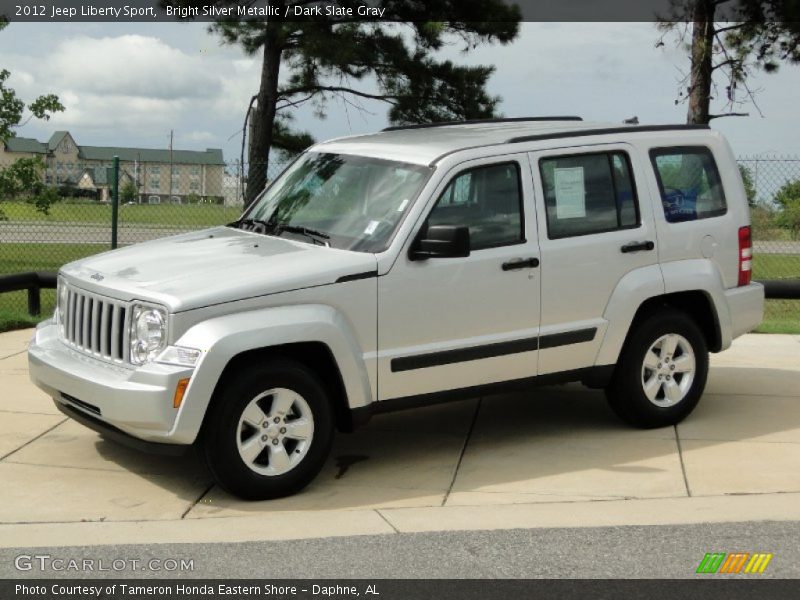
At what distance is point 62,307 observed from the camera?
7344 millimetres

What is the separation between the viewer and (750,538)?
5859mm

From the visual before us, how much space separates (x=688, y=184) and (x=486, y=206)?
168cm

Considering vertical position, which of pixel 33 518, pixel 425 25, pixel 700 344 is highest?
pixel 425 25

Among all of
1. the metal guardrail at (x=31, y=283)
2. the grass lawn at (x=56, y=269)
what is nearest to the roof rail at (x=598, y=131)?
the grass lawn at (x=56, y=269)

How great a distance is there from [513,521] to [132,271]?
2545mm

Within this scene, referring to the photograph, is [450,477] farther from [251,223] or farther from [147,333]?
[251,223]

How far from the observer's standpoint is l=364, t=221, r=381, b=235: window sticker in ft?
23.2

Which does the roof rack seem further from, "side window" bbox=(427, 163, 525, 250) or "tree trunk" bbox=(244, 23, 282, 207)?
"tree trunk" bbox=(244, 23, 282, 207)

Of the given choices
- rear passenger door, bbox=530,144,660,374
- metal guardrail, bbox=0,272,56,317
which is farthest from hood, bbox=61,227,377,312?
Result: metal guardrail, bbox=0,272,56,317

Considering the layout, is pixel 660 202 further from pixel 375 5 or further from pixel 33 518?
pixel 375 5

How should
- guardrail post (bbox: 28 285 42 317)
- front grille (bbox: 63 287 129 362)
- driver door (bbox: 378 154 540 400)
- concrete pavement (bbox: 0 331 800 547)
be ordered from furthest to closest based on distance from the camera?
guardrail post (bbox: 28 285 42 317) → driver door (bbox: 378 154 540 400) → front grille (bbox: 63 287 129 362) → concrete pavement (bbox: 0 331 800 547)

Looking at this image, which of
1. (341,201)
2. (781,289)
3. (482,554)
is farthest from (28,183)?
(482,554)

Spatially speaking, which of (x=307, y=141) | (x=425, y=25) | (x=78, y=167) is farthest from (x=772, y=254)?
(x=78, y=167)

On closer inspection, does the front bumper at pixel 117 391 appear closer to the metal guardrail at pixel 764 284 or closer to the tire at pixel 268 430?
the tire at pixel 268 430
